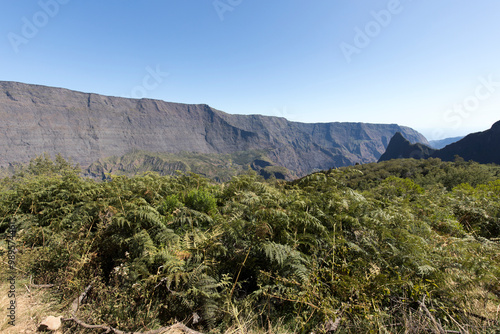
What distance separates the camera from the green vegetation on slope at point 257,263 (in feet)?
8.18

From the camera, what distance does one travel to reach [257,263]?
3129 mm

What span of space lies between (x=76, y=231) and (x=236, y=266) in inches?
119

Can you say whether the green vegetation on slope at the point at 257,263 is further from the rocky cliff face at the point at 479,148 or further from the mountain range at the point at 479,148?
the rocky cliff face at the point at 479,148

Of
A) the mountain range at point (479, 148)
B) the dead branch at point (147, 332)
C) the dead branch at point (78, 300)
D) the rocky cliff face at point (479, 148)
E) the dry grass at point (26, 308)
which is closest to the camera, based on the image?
the dead branch at point (147, 332)

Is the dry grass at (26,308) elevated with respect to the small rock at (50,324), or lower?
lower

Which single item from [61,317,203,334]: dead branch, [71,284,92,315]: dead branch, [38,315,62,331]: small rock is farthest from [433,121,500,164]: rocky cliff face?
[38,315,62,331]: small rock

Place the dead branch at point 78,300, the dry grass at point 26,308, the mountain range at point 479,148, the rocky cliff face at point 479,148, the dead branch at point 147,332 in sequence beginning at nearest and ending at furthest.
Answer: the dead branch at point 147,332 → the dry grass at point 26,308 → the dead branch at point 78,300 → the mountain range at point 479,148 → the rocky cliff face at point 479,148

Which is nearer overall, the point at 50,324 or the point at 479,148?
the point at 50,324

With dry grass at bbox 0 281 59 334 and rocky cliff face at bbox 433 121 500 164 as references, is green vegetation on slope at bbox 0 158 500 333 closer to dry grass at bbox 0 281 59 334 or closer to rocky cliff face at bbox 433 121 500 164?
dry grass at bbox 0 281 59 334

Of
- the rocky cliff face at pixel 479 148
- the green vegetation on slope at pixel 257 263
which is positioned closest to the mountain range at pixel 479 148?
the rocky cliff face at pixel 479 148

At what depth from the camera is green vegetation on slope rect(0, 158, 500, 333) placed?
8.18ft

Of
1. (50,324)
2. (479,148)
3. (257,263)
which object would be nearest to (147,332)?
(50,324)

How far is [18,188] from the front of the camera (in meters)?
4.86

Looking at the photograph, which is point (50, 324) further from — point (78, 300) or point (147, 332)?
point (147, 332)
